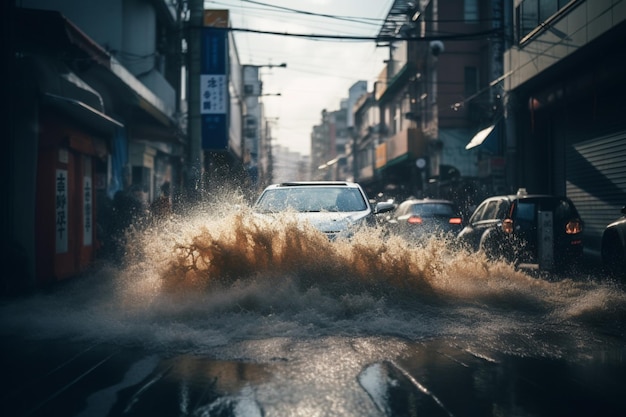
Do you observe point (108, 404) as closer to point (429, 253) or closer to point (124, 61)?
point (429, 253)

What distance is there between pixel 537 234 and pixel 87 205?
865cm

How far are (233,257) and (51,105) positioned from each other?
452 centimetres

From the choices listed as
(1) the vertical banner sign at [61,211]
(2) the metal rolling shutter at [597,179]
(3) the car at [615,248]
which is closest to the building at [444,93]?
(2) the metal rolling shutter at [597,179]

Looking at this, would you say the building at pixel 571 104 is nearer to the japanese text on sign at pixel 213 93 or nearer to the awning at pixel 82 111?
the awning at pixel 82 111

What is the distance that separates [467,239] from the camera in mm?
13438

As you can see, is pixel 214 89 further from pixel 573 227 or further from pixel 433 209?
pixel 573 227

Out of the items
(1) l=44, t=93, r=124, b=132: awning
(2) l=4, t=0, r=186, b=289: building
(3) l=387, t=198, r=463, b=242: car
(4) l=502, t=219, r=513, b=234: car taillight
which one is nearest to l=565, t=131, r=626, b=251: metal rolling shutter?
(3) l=387, t=198, r=463, b=242: car

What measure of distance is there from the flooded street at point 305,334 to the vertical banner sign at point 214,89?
55.6ft

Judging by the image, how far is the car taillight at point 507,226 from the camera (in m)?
11.7

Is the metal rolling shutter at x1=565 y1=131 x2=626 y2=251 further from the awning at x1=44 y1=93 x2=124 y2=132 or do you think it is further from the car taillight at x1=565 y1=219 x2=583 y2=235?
the awning at x1=44 y1=93 x2=124 y2=132

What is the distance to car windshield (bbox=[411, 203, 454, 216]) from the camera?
55.4 feet

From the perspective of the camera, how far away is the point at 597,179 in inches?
696

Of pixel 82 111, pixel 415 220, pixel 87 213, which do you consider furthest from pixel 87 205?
pixel 415 220

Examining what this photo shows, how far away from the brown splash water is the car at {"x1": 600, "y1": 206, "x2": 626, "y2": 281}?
2.03 metres
